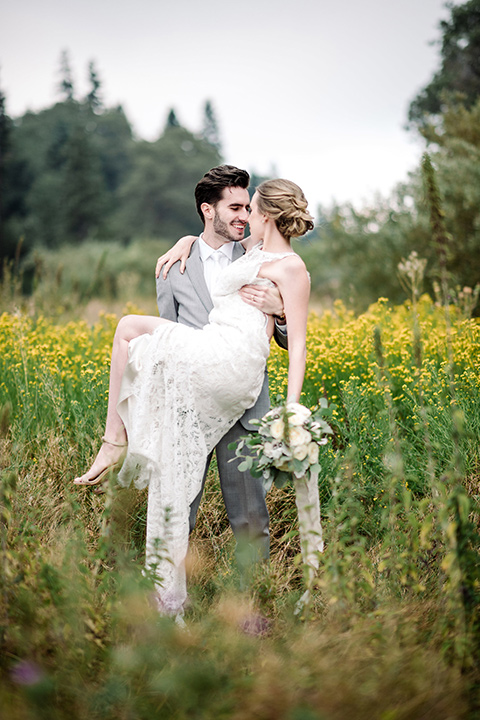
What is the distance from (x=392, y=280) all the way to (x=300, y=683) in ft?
32.0

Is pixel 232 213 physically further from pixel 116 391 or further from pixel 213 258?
pixel 116 391

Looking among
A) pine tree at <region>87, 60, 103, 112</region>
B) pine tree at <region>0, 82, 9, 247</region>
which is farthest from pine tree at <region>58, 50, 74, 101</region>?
pine tree at <region>0, 82, 9, 247</region>

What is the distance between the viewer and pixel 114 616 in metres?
2.17

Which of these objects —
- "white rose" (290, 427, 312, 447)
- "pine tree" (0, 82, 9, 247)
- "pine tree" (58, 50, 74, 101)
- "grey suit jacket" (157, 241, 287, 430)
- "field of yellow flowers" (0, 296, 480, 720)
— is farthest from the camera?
"pine tree" (58, 50, 74, 101)

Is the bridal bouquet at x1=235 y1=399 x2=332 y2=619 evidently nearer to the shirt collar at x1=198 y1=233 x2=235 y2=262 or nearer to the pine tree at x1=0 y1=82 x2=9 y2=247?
the shirt collar at x1=198 y1=233 x2=235 y2=262

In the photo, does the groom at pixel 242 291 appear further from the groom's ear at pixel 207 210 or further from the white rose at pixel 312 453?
the white rose at pixel 312 453

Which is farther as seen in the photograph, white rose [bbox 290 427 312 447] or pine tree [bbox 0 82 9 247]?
pine tree [bbox 0 82 9 247]

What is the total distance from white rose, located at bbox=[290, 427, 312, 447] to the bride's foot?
96 cm

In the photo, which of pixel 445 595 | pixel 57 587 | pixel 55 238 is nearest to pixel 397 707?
pixel 445 595

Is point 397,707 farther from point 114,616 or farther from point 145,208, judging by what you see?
point 145,208

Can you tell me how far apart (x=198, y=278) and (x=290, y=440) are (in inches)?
47.0

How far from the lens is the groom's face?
3.19 m

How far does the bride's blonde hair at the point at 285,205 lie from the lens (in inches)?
115

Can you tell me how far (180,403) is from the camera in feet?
9.24
